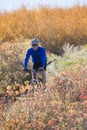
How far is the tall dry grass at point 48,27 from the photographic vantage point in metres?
21.8

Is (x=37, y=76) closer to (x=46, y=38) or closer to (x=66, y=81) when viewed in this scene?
(x=66, y=81)

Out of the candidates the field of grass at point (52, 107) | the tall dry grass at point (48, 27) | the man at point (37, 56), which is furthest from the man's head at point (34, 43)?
the tall dry grass at point (48, 27)

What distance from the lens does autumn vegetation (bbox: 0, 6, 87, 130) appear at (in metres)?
7.93

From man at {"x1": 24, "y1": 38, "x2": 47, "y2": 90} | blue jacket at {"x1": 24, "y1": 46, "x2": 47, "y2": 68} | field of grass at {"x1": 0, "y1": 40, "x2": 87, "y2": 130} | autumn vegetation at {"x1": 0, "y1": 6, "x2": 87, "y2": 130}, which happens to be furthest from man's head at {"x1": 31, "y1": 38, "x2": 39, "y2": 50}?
field of grass at {"x1": 0, "y1": 40, "x2": 87, "y2": 130}

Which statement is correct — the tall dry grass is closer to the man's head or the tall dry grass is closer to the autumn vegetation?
the autumn vegetation

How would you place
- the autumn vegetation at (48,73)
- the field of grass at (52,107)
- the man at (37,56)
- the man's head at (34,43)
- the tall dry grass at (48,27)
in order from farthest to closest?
1. the tall dry grass at (48,27)
2. the man at (37,56)
3. the man's head at (34,43)
4. the autumn vegetation at (48,73)
5. the field of grass at (52,107)

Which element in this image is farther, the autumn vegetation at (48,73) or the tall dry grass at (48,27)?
the tall dry grass at (48,27)

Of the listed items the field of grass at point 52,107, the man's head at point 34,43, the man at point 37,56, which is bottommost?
the field of grass at point 52,107

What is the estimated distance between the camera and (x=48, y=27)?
2205cm

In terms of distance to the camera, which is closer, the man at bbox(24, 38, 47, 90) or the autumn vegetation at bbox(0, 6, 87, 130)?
the autumn vegetation at bbox(0, 6, 87, 130)

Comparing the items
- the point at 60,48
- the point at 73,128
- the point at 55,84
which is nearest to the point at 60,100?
the point at 55,84

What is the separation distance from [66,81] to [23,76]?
542 centimetres

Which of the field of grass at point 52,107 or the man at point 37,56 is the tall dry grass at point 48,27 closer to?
the man at point 37,56

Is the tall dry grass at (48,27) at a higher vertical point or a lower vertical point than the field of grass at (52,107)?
higher
